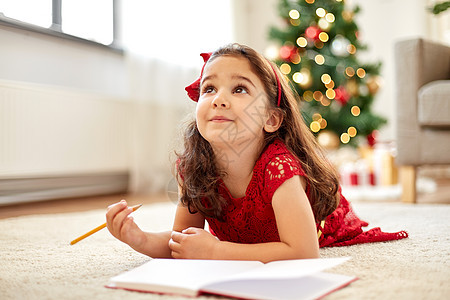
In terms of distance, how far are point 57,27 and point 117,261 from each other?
6.20 ft

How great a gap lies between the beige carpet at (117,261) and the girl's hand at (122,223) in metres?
0.06

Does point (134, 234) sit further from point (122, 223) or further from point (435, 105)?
point (435, 105)

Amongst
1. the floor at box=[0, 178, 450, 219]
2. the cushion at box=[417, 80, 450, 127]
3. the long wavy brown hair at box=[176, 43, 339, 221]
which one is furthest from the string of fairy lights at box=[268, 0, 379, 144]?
the long wavy brown hair at box=[176, 43, 339, 221]

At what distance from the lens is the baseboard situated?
2.26 metres

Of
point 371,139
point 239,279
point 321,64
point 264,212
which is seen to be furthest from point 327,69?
point 239,279

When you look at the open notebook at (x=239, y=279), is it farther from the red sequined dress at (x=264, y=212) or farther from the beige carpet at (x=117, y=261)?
the red sequined dress at (x=264, y=212)

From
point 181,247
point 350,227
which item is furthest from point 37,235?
A: point 350,227

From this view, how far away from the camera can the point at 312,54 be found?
3195 mm

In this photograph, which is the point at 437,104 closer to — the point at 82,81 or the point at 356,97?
the point at 356,97

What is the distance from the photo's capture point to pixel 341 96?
3.10m

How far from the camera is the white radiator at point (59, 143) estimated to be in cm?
215

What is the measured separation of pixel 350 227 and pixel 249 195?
354 millimetres

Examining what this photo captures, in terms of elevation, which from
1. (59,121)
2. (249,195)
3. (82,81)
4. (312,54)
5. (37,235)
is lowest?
(37,235)

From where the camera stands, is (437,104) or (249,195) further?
(437,104)
